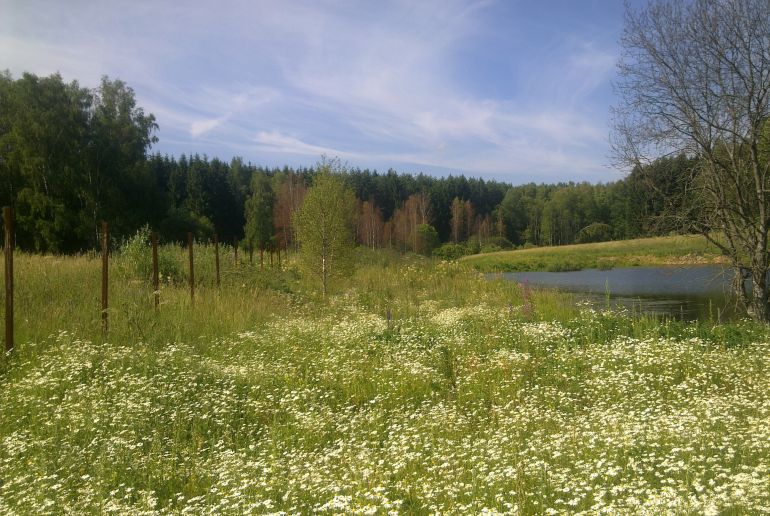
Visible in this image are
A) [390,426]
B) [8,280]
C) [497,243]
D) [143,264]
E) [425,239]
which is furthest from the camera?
[497,243]

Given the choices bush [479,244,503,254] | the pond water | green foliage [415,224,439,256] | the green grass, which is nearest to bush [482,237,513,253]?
bush [479,244,503,254]

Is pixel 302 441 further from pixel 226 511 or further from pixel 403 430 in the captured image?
pixel 226 511

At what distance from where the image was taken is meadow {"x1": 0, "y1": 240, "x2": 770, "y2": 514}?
3.27m

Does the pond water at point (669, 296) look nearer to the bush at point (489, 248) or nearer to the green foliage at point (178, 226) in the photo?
the green foliage at point (178, 226)

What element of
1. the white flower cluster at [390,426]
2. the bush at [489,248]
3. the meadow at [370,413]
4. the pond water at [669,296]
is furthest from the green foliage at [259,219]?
the white flower cluster at [390,426]

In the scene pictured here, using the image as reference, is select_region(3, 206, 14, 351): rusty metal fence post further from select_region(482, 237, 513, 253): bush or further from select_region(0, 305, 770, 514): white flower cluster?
select_region(482, 237, 513, 253): bush

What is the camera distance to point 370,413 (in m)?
5.17

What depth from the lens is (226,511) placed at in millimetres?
3166

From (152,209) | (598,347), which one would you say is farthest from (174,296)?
(152,209)

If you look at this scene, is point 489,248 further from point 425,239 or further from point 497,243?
point 425,239

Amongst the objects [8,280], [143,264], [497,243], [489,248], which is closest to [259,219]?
[489,248]

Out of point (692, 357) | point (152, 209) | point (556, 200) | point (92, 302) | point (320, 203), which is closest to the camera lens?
point (692, 357)

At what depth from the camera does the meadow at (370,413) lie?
10.7 feet

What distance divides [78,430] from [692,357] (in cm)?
705
